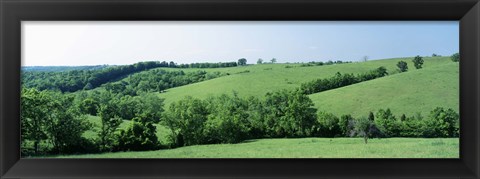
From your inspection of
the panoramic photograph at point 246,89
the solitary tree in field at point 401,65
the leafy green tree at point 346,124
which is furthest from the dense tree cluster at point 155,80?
the solitary tree in field at point 401,65

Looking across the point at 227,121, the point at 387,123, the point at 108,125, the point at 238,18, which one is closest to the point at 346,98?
the point at 387,123

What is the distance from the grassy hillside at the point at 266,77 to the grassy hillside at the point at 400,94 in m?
0.07

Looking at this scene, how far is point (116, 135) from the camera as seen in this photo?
2.47 m

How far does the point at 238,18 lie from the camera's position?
1.92 m

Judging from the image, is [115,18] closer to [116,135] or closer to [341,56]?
[116,135]

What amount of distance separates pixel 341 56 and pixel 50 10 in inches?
65.8

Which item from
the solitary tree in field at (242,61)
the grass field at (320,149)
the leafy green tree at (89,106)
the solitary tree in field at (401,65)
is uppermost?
the solitary tree in field at (242,61)

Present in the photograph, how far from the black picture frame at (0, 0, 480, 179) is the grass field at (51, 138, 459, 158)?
1.25 feet

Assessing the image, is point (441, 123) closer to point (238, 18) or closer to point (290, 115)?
point (290, 115)

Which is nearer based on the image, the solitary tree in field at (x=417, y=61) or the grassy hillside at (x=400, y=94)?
the grassy hillside at (x=400, y=94)

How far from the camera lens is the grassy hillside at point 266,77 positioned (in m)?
2.64

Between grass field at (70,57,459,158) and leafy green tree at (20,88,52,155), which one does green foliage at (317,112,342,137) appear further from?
leafy green tree at (20,88,52,155)

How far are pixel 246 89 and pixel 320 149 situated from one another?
63 cm

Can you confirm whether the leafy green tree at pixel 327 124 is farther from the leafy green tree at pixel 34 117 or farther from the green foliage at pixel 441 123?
the leafy green tree at pixel 34 117
